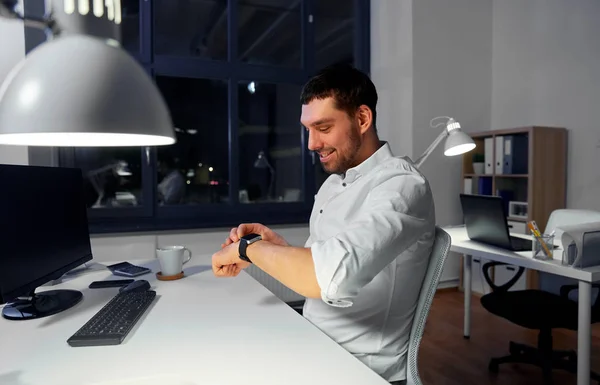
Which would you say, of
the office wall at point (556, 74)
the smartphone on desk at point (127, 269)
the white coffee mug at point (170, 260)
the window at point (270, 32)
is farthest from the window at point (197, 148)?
the office wall at point (556, 74)

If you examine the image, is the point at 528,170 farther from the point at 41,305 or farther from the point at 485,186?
the point at 41,305

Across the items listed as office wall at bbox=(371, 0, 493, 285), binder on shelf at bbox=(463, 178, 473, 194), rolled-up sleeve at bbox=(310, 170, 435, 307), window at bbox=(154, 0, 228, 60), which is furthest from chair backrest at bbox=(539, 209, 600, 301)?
window at bbox=(154, 0, 228, 60)

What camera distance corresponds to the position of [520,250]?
2.24 meters

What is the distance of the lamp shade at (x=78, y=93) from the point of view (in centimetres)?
77

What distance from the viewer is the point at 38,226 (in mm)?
1202

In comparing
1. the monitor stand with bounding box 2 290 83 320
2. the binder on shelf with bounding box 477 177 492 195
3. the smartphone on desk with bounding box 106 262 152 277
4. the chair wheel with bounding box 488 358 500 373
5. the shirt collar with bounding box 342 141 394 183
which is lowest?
the chair wheel with bounding box 488 358 500 373

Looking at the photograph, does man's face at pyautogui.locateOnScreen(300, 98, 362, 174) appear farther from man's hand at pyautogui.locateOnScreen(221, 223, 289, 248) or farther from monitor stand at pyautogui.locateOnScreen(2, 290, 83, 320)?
monitor stand at pyautogui.locateOnScreen(2, 290, 83, 320)

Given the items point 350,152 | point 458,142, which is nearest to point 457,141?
point 458,142

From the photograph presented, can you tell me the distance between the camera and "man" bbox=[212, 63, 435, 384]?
Result: 0.94 m

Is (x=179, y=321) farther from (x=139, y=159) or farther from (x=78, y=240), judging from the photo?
(x=139, y=159)

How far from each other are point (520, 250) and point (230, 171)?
7.40ft

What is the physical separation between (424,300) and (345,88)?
24.3 inches

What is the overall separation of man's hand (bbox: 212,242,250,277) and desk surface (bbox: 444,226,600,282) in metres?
1.23

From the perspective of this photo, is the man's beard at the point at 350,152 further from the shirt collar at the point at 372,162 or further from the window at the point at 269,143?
the window at the point at 269,143
